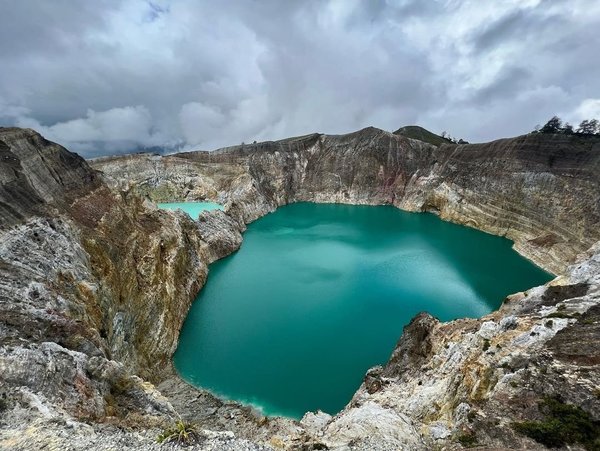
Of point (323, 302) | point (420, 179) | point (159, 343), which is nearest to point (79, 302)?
point (159, 343)

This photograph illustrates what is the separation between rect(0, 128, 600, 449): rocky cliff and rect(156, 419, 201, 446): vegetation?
0.27 metres

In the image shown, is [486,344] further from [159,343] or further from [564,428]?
[159,343]

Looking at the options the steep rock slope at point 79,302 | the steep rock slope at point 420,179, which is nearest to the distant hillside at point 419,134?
the steep rock slope at point 420,179

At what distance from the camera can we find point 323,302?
3316 centimetres

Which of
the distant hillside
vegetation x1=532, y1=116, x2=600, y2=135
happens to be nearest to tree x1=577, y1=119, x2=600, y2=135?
vegetation x1=532, y1=116, x2=600, y2=135

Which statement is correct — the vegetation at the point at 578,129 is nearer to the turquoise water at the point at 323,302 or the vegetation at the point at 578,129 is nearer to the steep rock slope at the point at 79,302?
the turquoise water at the point at 323,302

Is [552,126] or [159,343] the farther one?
[552,126]

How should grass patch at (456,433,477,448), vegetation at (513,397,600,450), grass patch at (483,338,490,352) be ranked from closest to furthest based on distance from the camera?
vegetation at (513,397,600,450), grass patch at (456,433,477,448), grass patch at (483,338,490,352)

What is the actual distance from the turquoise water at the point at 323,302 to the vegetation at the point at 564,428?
1215 cm

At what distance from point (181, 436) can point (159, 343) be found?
17349mm

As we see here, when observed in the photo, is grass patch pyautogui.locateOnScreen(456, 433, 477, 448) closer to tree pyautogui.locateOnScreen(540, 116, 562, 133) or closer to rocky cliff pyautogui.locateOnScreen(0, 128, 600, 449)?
rocky cliff pyautogui.locateOnScreen(0, 128, 600, 449)

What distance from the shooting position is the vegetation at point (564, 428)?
9.71 metres

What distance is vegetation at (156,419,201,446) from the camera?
9.73 m

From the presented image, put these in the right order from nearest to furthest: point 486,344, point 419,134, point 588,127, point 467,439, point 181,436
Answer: point 181,436 < point 467,439 < point 486,344 < point 588,127 < point 419,134
